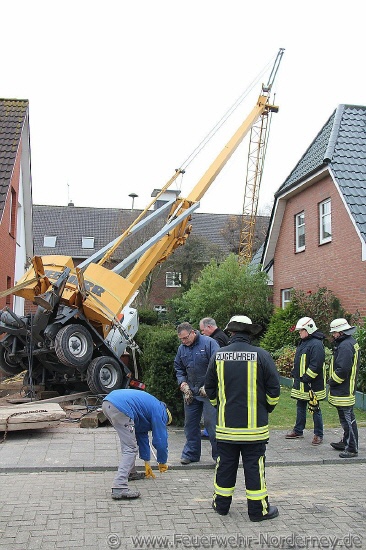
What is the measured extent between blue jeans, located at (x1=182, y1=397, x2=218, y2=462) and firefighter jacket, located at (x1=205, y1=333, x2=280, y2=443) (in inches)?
76.0

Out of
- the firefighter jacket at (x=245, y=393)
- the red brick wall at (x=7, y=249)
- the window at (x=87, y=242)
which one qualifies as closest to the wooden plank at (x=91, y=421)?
the firefighter jacket at (x=245, y=393)

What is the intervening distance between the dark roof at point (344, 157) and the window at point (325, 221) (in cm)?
101

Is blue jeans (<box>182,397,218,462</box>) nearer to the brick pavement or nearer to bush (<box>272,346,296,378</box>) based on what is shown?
the brick pavement

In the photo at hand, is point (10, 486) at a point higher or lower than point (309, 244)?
lower

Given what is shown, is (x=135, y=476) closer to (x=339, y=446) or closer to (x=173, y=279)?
(x=339, y=446)

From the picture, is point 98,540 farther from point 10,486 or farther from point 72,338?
point 72,338

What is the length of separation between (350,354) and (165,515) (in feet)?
11.3

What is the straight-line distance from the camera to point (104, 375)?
10.5 m

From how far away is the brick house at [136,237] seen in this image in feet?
124

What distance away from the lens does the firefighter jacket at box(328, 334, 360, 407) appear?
725cm

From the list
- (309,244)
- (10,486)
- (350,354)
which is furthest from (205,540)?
(309,244)

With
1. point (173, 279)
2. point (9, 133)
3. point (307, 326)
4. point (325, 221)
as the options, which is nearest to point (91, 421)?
point (307, 326)

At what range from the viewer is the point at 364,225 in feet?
43.0

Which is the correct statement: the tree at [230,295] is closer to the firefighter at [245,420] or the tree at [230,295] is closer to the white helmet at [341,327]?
the white helmet at [341,327]
